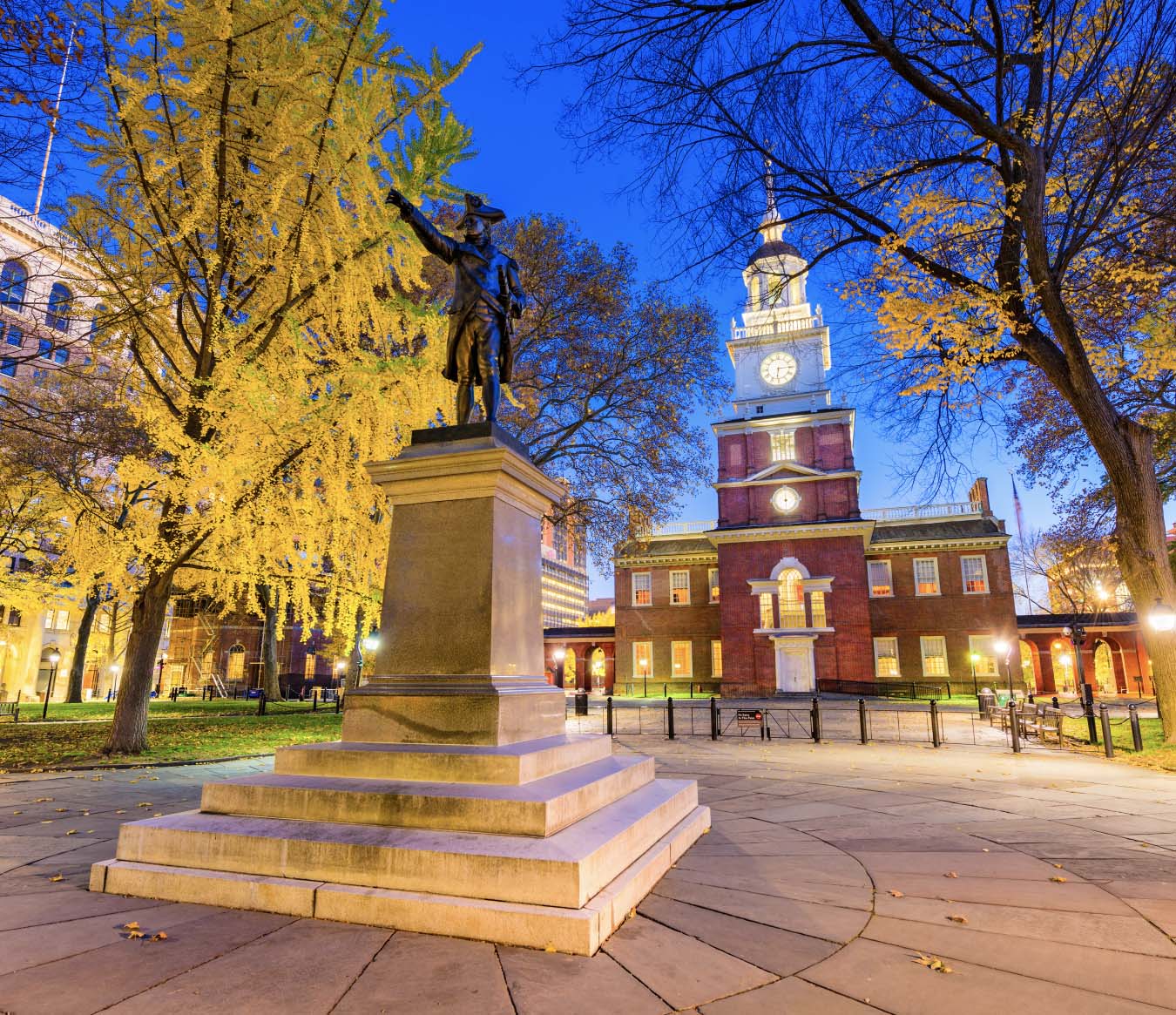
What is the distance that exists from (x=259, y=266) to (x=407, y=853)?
378 inches

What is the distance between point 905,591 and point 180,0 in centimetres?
4133

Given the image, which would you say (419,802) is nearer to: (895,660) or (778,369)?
(895,660)

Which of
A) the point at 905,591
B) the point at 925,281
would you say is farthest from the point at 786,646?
the point at 925,281

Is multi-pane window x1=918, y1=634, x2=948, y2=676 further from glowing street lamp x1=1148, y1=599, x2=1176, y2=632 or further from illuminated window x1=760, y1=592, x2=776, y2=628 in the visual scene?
glowing street lamp x1=1148, y1=599, x2=1176, y2=632

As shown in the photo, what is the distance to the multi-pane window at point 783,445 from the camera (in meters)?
40.4

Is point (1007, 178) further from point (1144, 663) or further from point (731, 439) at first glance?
point (1144, 663)

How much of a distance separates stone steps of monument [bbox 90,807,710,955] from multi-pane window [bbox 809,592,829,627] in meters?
34.8

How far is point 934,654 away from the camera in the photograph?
3844 centimetres

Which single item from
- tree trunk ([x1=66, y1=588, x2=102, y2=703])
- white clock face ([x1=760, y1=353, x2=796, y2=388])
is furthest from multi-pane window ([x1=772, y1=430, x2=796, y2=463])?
tree trunk ([x1=66, y1=588, x2=102, y2=703])

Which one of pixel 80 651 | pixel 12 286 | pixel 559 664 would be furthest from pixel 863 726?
pixel 559 664

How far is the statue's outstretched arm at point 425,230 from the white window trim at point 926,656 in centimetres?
4006

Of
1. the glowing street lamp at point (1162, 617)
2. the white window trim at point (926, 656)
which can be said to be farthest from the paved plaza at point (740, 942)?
the white window trim at point (926, 656)

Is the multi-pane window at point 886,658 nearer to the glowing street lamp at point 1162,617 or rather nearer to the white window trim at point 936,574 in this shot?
the white window trim at point 936,574

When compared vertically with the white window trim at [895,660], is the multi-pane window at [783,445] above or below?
above
